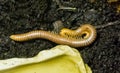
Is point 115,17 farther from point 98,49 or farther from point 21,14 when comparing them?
point 21,14

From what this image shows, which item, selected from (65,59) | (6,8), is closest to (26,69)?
(65,59)

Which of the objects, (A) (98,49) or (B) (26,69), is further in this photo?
(A) (98,49)

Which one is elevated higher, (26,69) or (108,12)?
(108,12)

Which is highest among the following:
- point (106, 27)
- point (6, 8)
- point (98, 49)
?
point (6, 8)

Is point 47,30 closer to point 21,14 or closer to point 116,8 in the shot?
point 21,14

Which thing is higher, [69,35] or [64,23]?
[64,23]

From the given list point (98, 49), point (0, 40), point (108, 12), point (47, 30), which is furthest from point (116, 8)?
point (0, 40)
